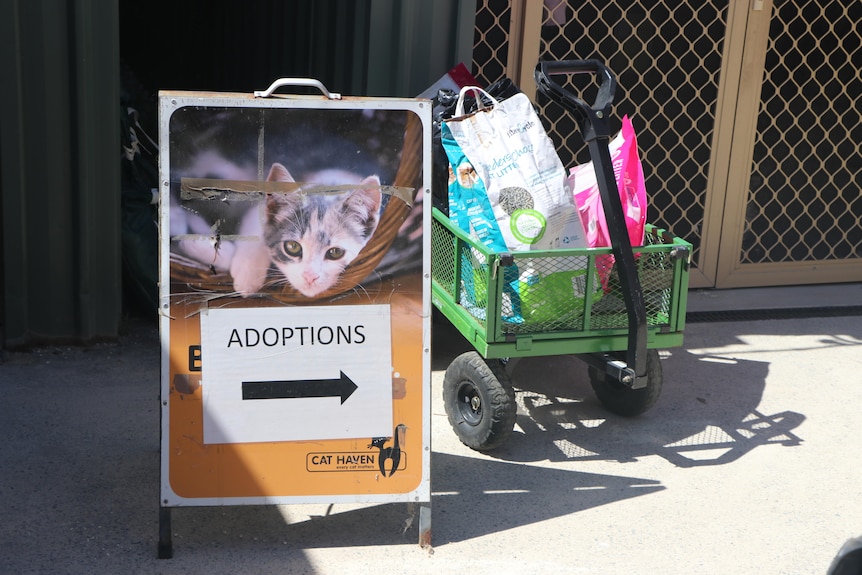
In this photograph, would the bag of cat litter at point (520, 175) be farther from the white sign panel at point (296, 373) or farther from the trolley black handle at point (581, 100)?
the white sign panel at point (296, 373)

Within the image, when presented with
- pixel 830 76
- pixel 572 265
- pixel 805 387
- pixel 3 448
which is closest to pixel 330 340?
pixel 572 265

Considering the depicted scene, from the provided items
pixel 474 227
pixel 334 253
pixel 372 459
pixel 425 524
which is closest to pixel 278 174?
pixel 334 253

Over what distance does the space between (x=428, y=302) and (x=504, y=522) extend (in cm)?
91

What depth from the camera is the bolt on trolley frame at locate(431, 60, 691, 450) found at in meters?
4.08

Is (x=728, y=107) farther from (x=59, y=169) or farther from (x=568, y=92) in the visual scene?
(x=59, y=169)

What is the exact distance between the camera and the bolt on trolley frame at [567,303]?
13.4ft

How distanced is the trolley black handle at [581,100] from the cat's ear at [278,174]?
4.63 ft

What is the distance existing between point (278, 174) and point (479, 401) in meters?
1.55

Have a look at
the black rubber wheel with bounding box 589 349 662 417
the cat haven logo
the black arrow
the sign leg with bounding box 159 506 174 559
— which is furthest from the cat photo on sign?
the black rubber wheel with bounding box 589 349 662 417

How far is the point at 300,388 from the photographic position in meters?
3.38

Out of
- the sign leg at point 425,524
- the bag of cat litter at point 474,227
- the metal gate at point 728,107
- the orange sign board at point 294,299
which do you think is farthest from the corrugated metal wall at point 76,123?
the sign leg at point 425,524

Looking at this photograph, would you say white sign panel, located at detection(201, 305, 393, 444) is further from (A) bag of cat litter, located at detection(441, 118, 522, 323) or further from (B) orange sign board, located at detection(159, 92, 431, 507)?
(A) bag of cat litter, located at detection(441, 118, 522, 323)

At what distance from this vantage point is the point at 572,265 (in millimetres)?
4148

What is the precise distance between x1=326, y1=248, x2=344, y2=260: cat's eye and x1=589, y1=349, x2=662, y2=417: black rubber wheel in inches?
67.8
